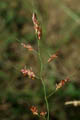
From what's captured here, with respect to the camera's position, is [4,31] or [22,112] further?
[4,31]

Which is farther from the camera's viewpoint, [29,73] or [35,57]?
[35,57]

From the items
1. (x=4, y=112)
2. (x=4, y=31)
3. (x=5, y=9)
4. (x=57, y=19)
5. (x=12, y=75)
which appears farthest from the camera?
(x=57, y=19)

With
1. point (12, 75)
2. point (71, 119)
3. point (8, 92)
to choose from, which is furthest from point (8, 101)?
point (71, 119)

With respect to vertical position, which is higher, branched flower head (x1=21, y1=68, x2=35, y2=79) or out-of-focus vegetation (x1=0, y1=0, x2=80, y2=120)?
out-of-focus vegetation (x1=0, y1=0, x2=80, y2=120)

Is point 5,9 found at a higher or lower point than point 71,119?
higher

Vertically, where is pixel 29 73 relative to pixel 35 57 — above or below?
below

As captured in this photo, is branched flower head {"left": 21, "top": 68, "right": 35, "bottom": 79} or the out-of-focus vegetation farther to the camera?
the out-of-focus vegetation

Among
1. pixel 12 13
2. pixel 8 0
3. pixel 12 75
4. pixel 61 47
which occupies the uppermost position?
pixel 8 0

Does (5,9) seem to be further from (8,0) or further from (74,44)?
(74,44)
